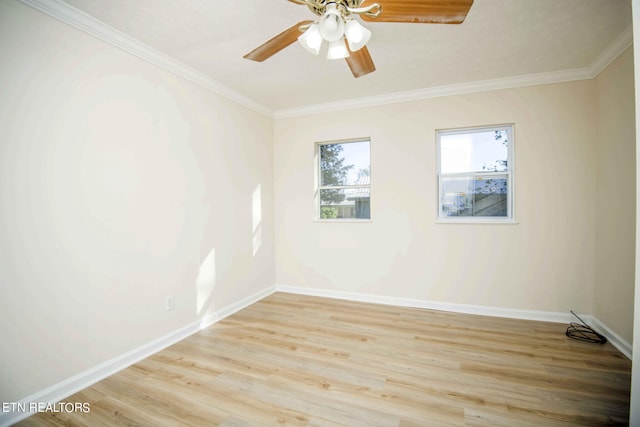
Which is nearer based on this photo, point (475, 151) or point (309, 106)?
point (475, 151)

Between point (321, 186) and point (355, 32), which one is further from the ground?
point (355, 32)

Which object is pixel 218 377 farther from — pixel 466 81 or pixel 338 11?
pixel 466 81

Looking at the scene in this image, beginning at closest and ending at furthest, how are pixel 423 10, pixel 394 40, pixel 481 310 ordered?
pixel 423 10, pixel 394 40, pixel 481 310

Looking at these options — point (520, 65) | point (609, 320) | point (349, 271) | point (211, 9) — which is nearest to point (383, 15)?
point (211, 9)

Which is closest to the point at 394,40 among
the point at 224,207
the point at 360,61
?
the point at 360,61

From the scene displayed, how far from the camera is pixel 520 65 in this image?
2812 mm

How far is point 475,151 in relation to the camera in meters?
3.40

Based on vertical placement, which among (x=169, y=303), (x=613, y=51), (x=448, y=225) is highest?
(x=613, y=51)

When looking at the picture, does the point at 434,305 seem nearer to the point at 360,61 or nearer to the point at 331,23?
the point at 360,61

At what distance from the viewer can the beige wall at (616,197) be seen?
2.38 metres

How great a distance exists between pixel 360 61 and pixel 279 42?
1.97 ft

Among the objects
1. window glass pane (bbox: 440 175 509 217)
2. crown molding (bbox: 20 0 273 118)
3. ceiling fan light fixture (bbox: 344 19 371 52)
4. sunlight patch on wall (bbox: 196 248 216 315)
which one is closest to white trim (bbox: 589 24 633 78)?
window glass pane (bbox: 440 175 509 217)

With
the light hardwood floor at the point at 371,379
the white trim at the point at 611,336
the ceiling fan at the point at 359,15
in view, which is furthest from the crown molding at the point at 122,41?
the white trim at the point at 611,336

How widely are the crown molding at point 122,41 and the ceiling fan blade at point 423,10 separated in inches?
75.4
